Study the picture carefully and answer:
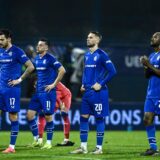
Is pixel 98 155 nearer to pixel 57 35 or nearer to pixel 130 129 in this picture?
pixel 130 129

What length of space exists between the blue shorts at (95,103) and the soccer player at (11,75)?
1124 mm

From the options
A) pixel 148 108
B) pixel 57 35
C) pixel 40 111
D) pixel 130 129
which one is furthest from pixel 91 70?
pixel 57 35

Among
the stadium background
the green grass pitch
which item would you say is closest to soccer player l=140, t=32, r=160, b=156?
the green grass pitch

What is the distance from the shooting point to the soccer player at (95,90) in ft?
46.9

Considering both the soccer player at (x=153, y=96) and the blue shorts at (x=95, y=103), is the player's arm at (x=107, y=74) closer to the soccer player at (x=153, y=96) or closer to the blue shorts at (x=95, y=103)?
the blue shorts at (x=95, y=103)

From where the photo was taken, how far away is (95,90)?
14.3 metres

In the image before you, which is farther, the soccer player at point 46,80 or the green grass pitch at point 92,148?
the soccer player at point 46,80

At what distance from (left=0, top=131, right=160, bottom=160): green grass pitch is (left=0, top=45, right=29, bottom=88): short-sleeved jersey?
1266mm

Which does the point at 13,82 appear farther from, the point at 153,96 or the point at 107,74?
the point at 153,96


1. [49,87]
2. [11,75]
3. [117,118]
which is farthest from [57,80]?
[117,118]

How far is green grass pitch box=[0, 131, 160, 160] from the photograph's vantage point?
45.1 feet

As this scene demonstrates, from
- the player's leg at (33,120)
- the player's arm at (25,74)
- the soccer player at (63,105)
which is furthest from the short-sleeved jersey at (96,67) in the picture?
the soccer player at (63,105)

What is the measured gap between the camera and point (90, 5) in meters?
24.3

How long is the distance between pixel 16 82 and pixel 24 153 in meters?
1.20
